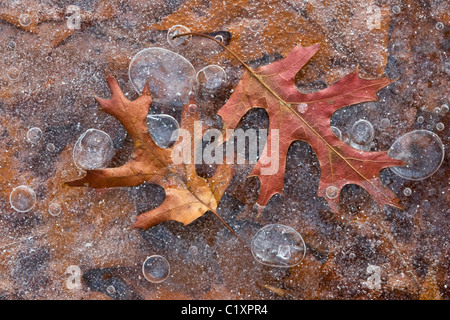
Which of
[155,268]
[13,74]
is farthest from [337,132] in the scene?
[13,74]

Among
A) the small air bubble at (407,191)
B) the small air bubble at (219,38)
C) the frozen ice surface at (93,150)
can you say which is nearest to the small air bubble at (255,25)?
the small air bubble at (219,38)

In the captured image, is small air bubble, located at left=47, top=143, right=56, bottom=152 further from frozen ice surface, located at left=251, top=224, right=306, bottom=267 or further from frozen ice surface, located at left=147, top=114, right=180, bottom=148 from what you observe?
frozen ice surface, located at left=251, top=224, right=306, bottom=267

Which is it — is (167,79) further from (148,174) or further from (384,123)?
(384,123)

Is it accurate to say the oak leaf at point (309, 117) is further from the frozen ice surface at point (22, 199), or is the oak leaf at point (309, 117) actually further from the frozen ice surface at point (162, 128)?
the frozen ice surface at point (22, 199)

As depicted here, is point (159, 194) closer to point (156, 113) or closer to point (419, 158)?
point (156, 113)

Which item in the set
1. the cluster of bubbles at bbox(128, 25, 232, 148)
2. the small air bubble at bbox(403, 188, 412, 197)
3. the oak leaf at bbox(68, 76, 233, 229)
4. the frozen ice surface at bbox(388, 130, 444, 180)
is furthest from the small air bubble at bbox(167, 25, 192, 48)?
the small air bubble at bbox(403, 188, 412, 197)
